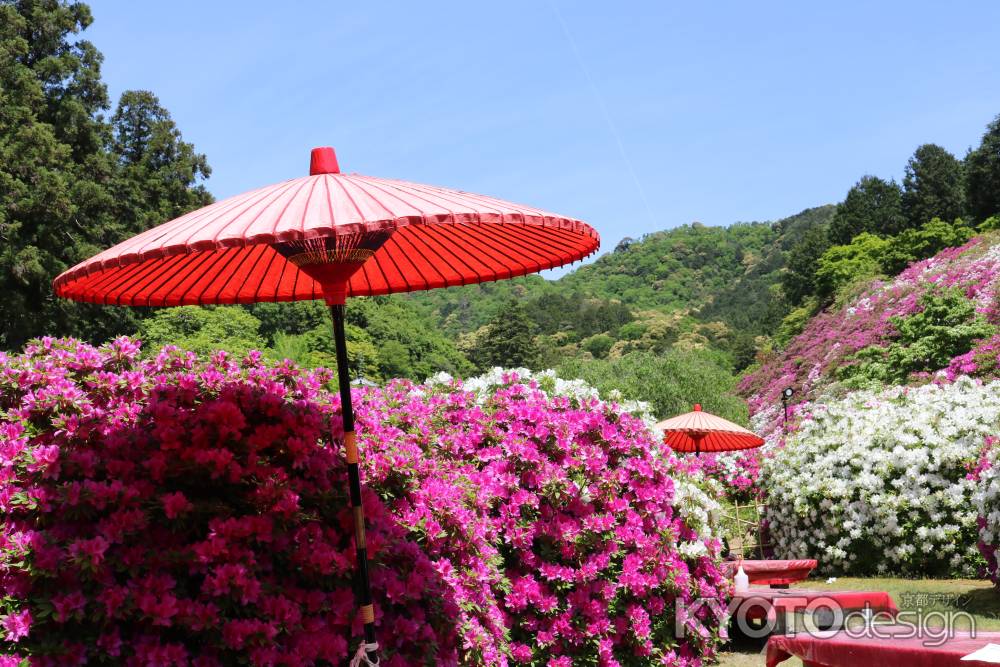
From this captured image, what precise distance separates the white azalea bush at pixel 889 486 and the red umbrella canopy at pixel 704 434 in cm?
115

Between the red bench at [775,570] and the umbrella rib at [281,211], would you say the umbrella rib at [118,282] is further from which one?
the red bench at [775,570]

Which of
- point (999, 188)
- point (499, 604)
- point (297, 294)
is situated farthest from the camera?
point (999, 188)

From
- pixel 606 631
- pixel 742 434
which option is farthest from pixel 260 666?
pixel 742 434

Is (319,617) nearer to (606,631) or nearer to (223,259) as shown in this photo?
(223,259)

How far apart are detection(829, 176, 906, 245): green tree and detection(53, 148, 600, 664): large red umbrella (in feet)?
181

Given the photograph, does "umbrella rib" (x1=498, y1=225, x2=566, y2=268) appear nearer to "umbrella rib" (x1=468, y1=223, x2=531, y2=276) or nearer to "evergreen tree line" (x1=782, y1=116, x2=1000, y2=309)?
"umbrella rib" (x1=468, y1=223, x2=531, y2=276)

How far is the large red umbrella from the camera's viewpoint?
2.74m

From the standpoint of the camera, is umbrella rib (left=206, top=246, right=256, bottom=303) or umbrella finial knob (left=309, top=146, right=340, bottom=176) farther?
umbrella rib (left=206, top=246, right=256, bottom=303)

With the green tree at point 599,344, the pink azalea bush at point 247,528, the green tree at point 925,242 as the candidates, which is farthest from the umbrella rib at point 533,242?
the green tree at point 599,344

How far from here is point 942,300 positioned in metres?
21.5

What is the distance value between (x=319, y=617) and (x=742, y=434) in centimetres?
857

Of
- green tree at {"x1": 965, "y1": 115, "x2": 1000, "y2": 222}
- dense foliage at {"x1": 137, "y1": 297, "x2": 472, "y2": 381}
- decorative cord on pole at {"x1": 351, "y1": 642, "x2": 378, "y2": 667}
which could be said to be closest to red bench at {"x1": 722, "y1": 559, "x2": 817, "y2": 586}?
decorative cord on pole at {"x1": 351, "y1": 642, "x2": 378, "y2": 667}

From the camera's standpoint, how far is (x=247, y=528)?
3402 mm

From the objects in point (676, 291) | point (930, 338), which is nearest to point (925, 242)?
point (930, 338)
